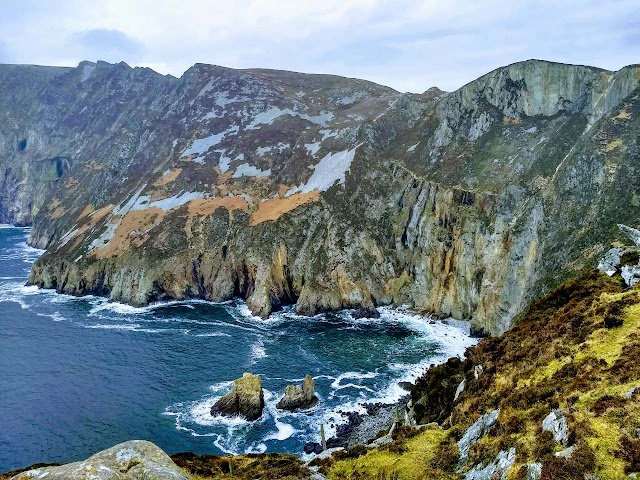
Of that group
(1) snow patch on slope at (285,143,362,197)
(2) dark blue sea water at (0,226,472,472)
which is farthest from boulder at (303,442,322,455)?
(1) snow patch on slope at (285,143,362,197)

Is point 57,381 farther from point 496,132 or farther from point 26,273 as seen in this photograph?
point 496,132

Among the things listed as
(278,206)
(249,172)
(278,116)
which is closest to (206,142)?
(278,116)

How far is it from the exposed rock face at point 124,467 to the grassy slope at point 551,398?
9.60 metres

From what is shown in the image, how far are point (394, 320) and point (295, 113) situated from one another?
85823 millimetres

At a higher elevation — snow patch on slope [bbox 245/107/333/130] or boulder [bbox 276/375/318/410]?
snow patch on slope [bbox 245/107/333/130]

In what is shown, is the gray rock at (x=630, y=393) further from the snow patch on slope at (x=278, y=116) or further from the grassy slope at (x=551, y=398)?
the snow patch on slope at (x=278, y=116)

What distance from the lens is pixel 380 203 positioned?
4026 inches

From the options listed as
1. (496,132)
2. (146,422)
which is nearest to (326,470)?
(146,422)

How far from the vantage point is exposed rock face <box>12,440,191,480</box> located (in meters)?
15.5

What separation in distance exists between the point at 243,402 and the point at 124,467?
41515 mm

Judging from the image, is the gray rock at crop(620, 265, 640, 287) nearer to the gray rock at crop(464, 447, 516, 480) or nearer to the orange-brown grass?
the gray rock at crop(464, 447, 516, 480)

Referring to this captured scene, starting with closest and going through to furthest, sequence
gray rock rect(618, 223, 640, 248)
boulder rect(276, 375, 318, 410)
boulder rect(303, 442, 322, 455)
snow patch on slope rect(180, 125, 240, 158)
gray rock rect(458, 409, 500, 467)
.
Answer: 1. gray rock rect(458, 409, 500, 467)
2. gray rock rect(618, 223, 640, 248)
3. boulder rect(303, 442, 322, 455)
4. boulder rect(276, 375, 318, 410)
5. snow patch on slope rect(180, 125, 240, 158)

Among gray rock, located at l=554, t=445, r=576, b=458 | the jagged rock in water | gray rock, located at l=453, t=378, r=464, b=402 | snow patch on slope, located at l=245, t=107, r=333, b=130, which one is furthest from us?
snow patch on slope, located at l=245, t=107, r=333, b=130

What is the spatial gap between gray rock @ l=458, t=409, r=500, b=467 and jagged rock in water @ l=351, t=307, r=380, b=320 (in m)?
63.4
